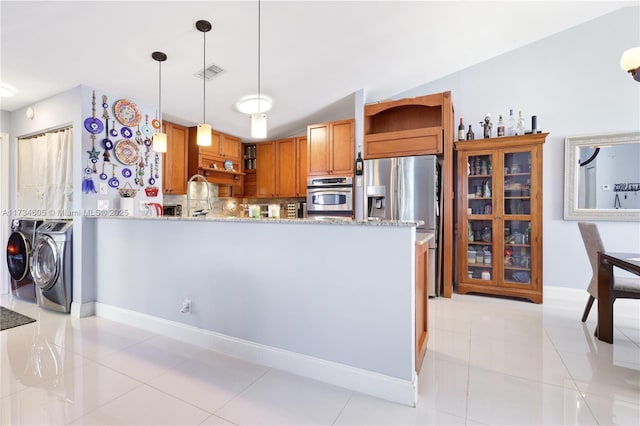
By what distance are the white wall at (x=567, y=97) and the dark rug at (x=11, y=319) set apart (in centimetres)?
547

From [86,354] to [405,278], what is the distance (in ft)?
7.64

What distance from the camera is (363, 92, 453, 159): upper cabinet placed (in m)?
3.62

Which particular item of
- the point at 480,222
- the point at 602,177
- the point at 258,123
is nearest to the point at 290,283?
the point at 258,123

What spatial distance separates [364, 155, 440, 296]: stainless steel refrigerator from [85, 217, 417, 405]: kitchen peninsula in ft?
6.66

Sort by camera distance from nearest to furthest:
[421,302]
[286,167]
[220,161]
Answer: [421,302] < [220,161] < [286,167]

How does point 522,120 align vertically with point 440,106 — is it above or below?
below

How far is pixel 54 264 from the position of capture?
9.78 ft

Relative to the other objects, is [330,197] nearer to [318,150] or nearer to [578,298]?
[318,150]

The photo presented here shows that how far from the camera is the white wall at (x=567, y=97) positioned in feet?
11.0

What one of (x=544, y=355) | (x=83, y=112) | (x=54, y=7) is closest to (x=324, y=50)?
(x=54, y=7)

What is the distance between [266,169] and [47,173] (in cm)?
286

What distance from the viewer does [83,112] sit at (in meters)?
2.83

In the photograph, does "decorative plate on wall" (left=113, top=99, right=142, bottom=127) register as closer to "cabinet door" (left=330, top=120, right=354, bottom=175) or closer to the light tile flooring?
the light tile flooring

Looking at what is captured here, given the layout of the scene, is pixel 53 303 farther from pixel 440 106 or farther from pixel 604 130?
pixel 604 130
